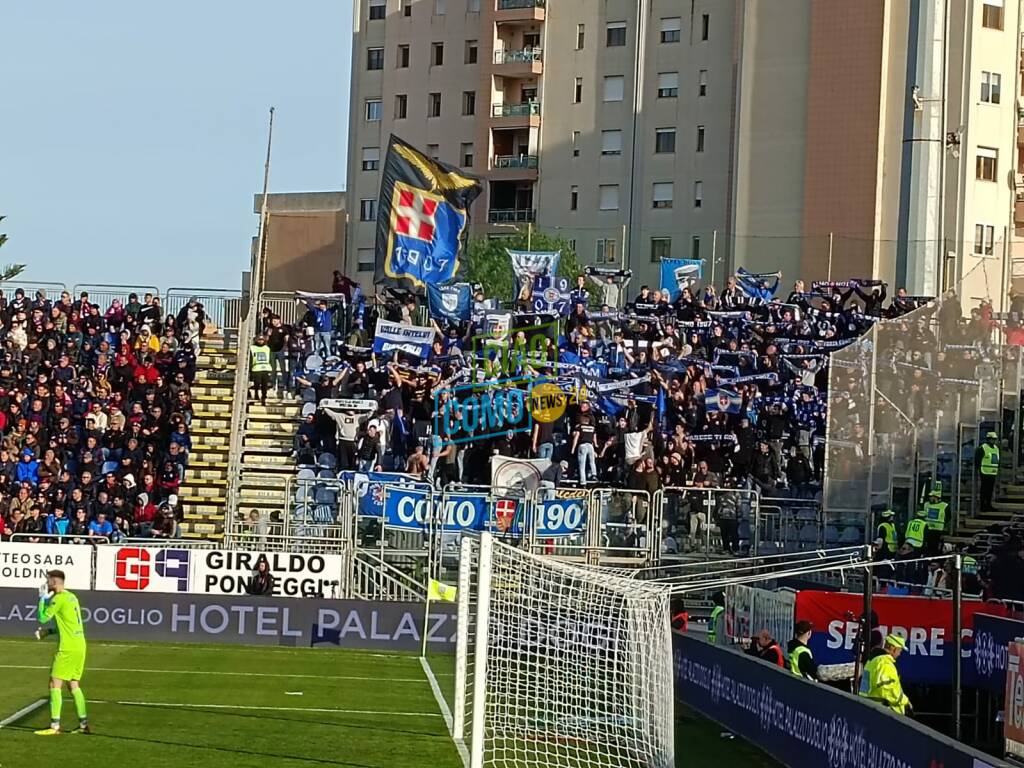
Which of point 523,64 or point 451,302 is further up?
point 523,64

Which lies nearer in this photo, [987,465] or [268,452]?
[987,465]

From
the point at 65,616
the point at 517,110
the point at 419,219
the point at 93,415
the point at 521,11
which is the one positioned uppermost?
the point at 521,11

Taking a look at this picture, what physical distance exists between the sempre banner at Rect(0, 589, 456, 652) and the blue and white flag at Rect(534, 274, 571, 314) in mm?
12005

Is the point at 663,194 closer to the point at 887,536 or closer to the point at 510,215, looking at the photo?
the point at 510,215

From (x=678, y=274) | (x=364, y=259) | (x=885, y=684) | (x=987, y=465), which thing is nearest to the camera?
(x=885, y=684)

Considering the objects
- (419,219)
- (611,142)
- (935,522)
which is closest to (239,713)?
(935,522)

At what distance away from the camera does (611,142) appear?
81.6 metres

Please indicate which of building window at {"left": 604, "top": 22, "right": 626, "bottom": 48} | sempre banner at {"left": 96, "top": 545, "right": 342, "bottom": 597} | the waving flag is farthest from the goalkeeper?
building window at {"left": 604, "top": 22, "right": 626, "bottom": 48}

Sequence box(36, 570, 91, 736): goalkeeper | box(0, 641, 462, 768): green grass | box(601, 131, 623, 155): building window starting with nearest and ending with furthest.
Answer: box(0, 641, 462, 768): green grass, box(36, 570, 91, 736): goalkeeper, box(601, 131, 623, 155): building window

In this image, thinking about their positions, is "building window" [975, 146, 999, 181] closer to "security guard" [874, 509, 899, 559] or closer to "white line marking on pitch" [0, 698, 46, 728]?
"security guard" [874, 509, 899, 559]

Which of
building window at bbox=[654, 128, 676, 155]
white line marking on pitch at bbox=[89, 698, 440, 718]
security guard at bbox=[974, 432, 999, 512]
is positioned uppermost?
building window at bbox=[654, 128, 676, 155]

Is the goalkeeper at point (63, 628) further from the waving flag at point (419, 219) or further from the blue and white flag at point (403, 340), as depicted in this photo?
the waving flag at point (419, 219)

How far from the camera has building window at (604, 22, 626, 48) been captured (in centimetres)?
8138

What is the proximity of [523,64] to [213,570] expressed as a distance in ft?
177
